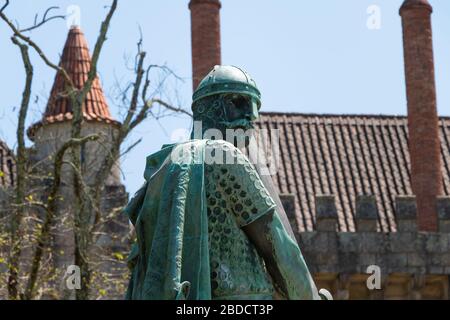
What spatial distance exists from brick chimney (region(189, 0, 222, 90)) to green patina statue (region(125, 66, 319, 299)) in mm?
22576

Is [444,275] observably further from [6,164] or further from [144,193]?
[144,193]

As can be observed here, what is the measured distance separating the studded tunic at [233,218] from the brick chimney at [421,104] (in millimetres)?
23005

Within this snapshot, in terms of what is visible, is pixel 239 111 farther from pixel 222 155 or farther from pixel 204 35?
pixel 204 35

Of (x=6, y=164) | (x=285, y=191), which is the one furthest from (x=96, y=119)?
(x=285, y=191)

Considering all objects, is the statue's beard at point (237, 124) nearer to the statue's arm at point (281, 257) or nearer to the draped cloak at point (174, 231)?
the draped cloak at point (174, 231)

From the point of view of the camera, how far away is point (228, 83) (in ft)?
20.8

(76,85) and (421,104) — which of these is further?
(421,104)

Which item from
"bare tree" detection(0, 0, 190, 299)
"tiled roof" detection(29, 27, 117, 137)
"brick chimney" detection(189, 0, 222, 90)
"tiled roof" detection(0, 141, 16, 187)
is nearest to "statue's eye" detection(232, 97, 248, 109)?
"bare tree" detection(0, 0, 190, 299)

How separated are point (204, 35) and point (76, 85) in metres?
2.57

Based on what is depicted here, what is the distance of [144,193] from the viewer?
6254 millimetres

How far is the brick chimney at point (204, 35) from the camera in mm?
29078

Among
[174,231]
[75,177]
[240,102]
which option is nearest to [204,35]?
[75,177]

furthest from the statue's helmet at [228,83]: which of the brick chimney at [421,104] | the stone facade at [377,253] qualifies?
the brick chimney at [421,104]

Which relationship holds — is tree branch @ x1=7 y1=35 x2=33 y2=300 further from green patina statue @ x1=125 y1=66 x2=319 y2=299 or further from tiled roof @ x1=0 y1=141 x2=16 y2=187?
green patina statue @ x1=125 y1=66 x2=319 y2=299
